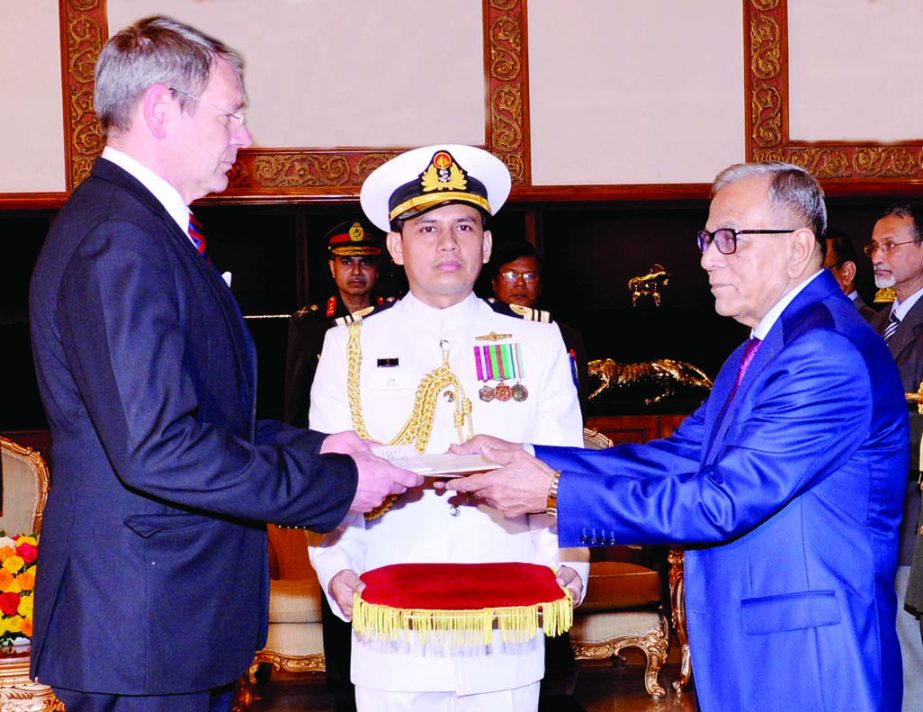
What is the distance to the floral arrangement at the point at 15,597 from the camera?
3.55 metres

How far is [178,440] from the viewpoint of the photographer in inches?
70.9

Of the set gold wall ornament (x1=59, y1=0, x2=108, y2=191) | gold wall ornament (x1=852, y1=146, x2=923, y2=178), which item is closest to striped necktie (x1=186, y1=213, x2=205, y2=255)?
gold wall ornament (x1=59, y1=0, x2=108, y2=191)

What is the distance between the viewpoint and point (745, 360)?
7.86 feet

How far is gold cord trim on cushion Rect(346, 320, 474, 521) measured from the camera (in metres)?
2.63

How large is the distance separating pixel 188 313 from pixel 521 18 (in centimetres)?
542

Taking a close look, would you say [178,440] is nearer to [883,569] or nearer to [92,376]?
[92,376]

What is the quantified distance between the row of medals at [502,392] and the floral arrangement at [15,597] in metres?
1.67

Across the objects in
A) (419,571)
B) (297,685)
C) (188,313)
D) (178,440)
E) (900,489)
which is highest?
(188,313)

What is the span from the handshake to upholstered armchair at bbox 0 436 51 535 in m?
2.25

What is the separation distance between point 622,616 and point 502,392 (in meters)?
2.36

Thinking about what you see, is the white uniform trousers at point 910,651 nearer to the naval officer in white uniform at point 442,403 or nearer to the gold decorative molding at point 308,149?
the naval officer in white uniform at point 442,403

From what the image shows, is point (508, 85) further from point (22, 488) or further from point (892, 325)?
point (22, 488)

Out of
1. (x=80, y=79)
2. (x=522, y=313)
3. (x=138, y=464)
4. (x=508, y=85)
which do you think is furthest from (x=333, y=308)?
(x=138, y=464)

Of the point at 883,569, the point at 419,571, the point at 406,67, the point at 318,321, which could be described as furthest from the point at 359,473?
the point at 406,67
